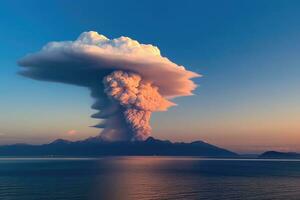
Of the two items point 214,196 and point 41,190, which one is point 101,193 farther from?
point 214,196

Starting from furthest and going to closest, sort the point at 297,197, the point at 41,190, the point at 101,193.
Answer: the point at 41,190
the point at 101,193
the point at 297,197

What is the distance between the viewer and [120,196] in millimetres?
89062

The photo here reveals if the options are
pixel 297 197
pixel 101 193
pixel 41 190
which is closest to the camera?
pixel 297 197

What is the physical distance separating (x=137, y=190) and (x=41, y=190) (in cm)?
2757

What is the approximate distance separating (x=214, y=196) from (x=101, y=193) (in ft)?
98.4

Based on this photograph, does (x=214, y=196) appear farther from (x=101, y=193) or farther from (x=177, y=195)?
(x=101, y=193)

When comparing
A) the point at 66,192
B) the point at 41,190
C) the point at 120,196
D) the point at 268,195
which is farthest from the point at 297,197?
the point at 41,190

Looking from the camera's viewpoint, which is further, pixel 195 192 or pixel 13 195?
pixel 195 192

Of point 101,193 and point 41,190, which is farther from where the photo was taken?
point 41,190

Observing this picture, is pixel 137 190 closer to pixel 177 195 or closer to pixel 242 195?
pixel 177 195

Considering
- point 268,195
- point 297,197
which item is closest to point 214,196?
point 268,195

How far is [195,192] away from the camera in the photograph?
316ft

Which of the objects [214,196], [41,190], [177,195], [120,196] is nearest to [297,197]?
[214,196]

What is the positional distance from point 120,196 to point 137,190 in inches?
487
